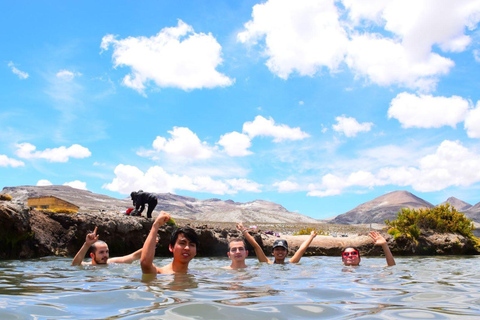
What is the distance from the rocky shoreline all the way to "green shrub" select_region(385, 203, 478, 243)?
95 cm

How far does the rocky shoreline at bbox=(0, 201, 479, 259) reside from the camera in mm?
10898

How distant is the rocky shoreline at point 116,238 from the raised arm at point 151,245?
8.02 meters

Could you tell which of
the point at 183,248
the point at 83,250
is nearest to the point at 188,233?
the point at 183,248

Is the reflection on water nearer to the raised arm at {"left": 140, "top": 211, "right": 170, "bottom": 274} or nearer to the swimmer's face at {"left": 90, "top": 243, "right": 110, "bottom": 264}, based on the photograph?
the raised arm at {"left": 140, "top": 211, "right": 170, "bottom": 274}

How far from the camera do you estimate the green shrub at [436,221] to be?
58.5 feet

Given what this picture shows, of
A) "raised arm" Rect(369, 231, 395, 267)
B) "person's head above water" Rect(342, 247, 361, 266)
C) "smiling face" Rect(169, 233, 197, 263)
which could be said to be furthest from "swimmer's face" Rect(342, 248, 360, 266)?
"smiling face" Rect(169, 233, 197, 263)

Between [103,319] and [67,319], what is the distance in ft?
0.82

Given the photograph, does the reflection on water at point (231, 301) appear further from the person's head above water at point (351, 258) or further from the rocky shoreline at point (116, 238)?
the rocky shoreline at point (116, 238)

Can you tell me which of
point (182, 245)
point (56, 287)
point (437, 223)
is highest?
point (437, 223)

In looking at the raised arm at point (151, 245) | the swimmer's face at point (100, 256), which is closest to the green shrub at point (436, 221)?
the swimmer's face at point (100, 256)

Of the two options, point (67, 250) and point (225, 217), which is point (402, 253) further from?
point (225, 217)

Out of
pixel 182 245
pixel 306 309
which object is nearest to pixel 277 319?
pixel 306 309

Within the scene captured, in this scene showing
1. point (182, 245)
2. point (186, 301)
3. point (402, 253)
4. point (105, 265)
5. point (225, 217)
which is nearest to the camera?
point (186, 301)

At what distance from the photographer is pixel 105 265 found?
739 centimetres
